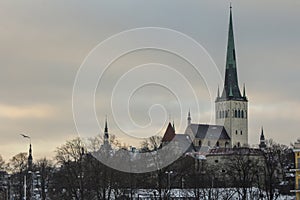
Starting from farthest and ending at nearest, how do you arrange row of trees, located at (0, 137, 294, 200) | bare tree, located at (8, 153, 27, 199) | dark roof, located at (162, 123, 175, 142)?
dark roof, located at (162, 123, 175, 142)
bare tree, located at (8, 153, 27, 199)
row of trees, located at (0, 137, 294, 200)

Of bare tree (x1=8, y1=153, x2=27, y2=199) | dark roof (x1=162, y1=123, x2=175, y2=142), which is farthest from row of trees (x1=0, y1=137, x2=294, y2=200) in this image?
dark roof (x1=162, y1=123, x2=175, y2=142)

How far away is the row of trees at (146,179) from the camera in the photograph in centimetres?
9962

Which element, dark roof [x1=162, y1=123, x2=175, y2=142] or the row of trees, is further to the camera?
dark roof [x1=162, y1=123, x2=175, y2=142]

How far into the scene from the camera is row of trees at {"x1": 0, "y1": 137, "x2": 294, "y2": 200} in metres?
99.6

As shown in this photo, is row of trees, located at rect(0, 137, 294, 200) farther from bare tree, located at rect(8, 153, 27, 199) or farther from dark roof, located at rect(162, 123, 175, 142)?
dark roof, located at rect(162, 123, 175, 142)

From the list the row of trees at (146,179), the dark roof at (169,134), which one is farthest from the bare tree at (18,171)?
the dark roof at (169,134)

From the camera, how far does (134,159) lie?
118 meters

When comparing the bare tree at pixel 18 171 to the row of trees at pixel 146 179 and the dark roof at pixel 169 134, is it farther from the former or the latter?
the dark roof at pixel 169 134

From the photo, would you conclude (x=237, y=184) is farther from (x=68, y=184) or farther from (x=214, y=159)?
(x=214, y=159)

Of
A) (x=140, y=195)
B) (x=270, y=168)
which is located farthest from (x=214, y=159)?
A: (x=140, y=195)

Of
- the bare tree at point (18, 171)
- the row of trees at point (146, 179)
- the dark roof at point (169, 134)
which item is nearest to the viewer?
the row of trees at point (146, 179)

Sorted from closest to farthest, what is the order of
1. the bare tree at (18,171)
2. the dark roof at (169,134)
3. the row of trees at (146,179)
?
the row of trees at (146,179) → the bare tree at (18,171) → the dark roof at (169,134)

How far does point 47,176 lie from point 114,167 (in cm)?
1917

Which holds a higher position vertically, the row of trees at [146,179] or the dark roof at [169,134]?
the dark roof at [169,134]
